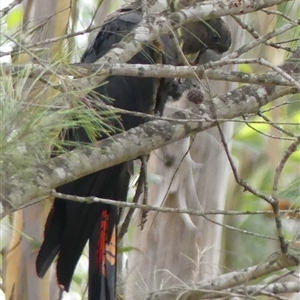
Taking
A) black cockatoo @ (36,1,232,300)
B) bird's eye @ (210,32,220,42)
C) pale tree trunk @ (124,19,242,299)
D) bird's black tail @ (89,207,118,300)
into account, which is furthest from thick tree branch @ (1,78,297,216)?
pale tree trunk @ (124,19,242,299)

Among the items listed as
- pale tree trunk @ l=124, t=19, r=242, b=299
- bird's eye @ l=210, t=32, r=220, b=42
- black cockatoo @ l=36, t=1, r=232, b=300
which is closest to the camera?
black cockatoo @ l=36, t=1, r=232, b=300

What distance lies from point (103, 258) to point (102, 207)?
16 cm

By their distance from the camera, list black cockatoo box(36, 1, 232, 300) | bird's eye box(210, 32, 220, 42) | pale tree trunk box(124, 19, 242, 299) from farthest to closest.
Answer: pale tree trunk box(124, 19, 242, 299), bird's eye box(210, 32, 220, 42), black cockatoo box(36, 1, 232, 300)

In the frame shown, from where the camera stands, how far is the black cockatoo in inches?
74.0

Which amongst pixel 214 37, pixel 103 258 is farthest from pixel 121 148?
pixel 214 37

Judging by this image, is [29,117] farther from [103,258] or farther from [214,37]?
[214,37]

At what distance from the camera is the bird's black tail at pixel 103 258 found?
6.38 feet

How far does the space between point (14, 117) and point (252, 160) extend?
9.59ft

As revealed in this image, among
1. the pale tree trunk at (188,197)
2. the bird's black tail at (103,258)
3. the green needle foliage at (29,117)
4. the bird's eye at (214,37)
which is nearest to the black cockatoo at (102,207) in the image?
the bird's black tail at (103,258)

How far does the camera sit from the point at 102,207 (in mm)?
1957

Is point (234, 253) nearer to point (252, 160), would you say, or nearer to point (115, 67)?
point (252, 160)

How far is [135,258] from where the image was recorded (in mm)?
2699

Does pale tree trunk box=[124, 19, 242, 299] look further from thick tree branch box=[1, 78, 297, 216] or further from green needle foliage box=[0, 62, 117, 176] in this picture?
green needle foliage box=[0, 62, 117, 176]

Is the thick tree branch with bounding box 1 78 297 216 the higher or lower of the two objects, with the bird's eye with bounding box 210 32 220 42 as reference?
lower
